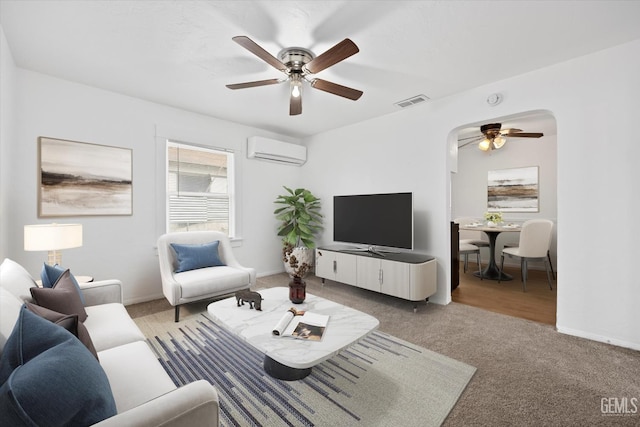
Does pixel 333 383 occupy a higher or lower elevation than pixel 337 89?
lower

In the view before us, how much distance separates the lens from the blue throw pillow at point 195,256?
313 cm

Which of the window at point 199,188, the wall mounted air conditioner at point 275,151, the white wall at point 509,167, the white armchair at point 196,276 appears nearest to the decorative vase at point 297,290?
the white armchair at point 196,276

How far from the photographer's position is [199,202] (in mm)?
4094

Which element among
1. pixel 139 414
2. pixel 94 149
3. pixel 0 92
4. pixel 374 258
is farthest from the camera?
pixel 374 258

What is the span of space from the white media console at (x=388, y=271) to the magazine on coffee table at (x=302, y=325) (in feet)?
2.83

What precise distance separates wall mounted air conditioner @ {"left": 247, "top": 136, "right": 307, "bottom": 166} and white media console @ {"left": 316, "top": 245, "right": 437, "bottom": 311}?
1.86 m

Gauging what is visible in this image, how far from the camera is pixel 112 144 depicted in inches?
127

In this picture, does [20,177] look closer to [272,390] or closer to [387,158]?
[272,390]

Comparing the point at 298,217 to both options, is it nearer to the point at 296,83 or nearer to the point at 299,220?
the point at 299,220

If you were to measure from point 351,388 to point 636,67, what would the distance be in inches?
133

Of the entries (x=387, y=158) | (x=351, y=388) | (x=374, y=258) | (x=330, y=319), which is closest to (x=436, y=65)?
(x=387, y=158)

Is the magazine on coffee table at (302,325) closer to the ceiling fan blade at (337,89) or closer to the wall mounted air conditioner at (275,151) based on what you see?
the ceiling fan blade at (337,89)

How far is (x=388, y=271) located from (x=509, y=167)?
3.84 m

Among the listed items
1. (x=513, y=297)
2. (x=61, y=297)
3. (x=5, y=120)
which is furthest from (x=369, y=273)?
(x=5, y=120)
